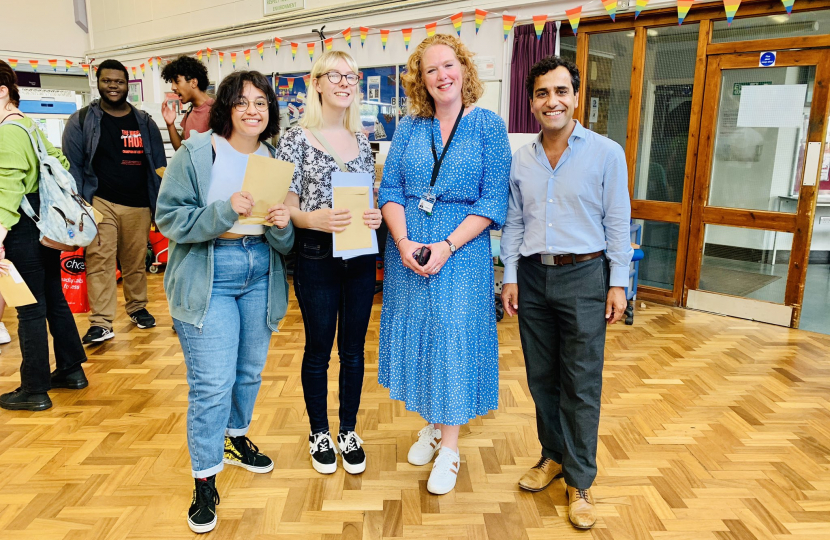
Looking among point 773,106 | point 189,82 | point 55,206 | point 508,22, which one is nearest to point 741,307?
point 773,106

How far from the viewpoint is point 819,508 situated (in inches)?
86.2

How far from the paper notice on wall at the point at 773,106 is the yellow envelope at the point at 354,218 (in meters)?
3.85

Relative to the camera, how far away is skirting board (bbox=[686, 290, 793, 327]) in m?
4.49

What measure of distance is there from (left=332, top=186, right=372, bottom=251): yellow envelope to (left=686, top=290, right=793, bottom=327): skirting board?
3851 mm

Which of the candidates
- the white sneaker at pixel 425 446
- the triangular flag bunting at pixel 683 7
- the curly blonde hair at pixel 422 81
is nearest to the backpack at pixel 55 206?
the curly blonde hair at pixel 422 81

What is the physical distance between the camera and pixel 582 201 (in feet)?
6.45

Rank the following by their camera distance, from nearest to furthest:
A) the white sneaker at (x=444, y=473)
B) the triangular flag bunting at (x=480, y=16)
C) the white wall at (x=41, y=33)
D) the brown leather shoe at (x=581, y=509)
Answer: the brown leather shoe at (x=581, y=509) → the white sneaker at (x=444, y=473) → the triangular flag bunting at (x=480, y=16) → the white wall at (x=41, y=33)

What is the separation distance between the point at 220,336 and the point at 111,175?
2623 mm

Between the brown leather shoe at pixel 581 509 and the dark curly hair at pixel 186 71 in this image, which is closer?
the brown leather shoe at pixel 581 509

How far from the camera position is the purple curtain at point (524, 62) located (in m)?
5.10

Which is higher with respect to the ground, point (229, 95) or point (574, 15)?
point (574, 15)

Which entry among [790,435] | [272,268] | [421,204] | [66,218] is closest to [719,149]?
[790,435]

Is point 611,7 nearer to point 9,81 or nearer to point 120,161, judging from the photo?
point 120,161

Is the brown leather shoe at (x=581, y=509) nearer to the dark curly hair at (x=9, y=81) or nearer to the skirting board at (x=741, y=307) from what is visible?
the dark curly hair at (x=9, y=81)
